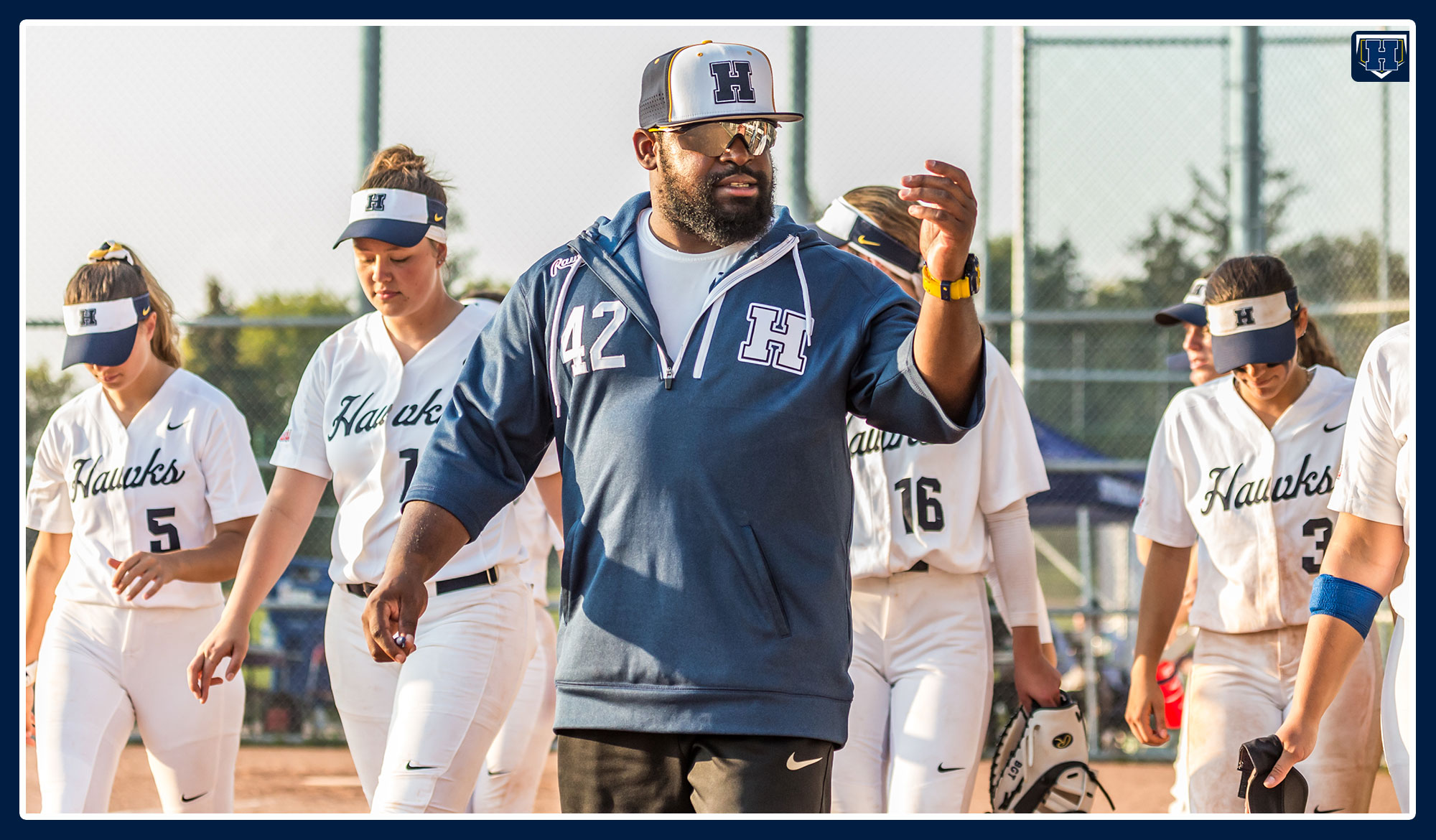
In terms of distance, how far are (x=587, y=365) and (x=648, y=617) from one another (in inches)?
19.6

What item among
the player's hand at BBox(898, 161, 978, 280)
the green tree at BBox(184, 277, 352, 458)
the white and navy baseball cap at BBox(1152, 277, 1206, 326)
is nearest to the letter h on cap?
the player's hand at BBox(898, 161, 978, 280)

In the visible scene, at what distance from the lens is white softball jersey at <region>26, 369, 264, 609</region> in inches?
189

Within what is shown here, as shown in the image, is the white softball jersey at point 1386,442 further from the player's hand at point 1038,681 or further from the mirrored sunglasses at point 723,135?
the player's hand at point 1038,681

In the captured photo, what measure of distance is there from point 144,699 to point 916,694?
2.34 metres

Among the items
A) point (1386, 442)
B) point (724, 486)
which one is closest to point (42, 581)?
point (724, 486)

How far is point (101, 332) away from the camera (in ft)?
16.2

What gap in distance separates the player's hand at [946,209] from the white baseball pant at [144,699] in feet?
10.0

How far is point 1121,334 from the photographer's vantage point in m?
10.5

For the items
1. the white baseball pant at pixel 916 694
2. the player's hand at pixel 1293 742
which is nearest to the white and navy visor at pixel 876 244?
the white baseball pant at pixel 916 694

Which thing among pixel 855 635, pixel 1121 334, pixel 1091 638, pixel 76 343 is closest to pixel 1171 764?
pixel 1091 638

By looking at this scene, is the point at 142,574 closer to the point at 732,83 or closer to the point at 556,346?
the point at 556,346

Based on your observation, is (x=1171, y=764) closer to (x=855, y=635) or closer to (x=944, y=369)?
(x=855, y=635)

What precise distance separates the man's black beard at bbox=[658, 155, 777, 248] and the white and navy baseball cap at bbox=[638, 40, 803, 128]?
4.3 inches

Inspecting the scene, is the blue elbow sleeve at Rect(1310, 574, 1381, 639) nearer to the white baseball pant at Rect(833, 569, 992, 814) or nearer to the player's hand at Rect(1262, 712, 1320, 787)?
the player's hand at Rect(1262, 712, 1320, 787)
